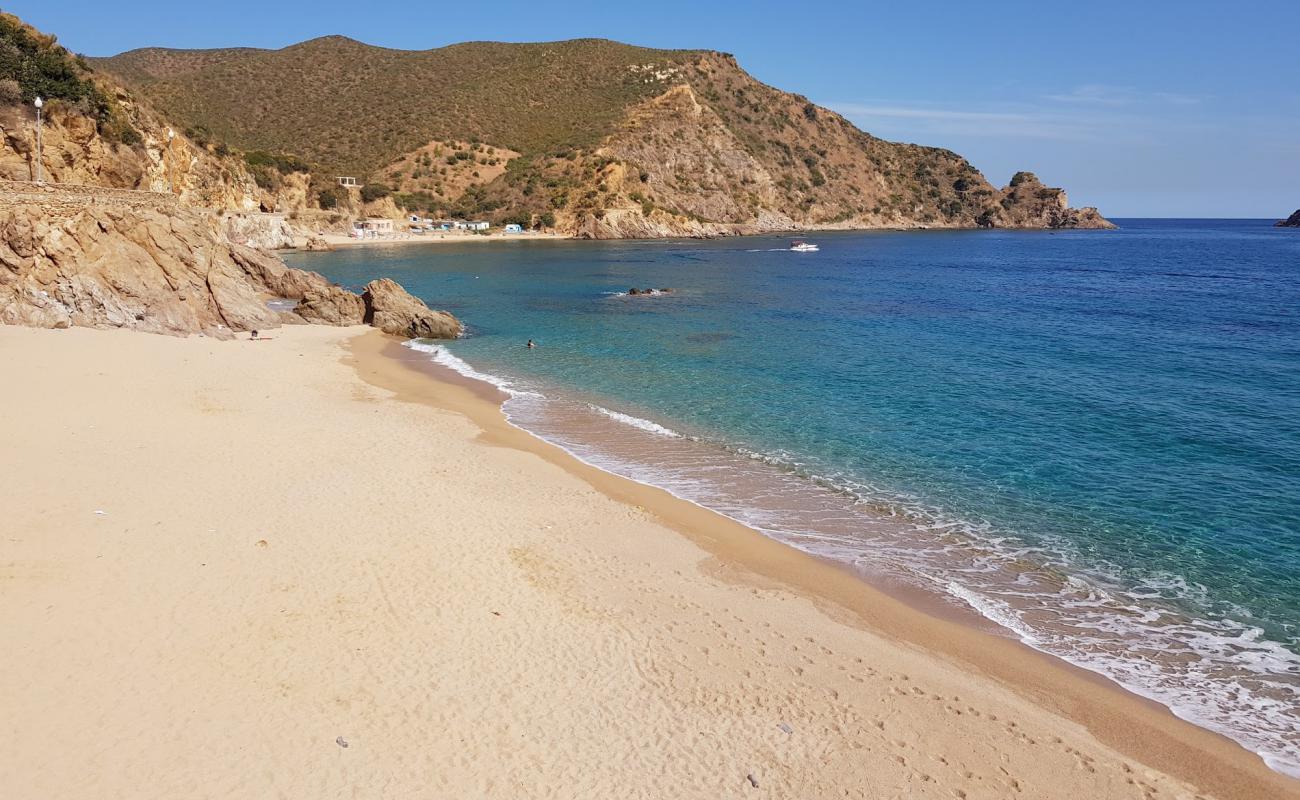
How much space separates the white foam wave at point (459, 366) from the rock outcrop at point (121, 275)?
215cm

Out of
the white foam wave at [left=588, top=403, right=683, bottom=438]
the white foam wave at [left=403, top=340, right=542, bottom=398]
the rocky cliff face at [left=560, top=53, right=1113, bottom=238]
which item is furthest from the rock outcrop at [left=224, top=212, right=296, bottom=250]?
the white foam wave at [left=588, top=403, right=683, bottom=438]

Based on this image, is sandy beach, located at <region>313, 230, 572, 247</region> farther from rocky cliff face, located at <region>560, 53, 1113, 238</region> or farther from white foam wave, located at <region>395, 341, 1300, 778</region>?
white foam wave, located at <region>395, 341, 1300, 778</region>

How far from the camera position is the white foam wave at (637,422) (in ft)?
56.1

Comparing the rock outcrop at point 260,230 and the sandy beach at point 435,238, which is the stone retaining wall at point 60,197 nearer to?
the rock outcrop at point 260,230

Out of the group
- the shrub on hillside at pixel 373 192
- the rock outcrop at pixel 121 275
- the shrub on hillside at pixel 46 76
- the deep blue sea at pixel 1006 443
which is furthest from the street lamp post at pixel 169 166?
the shrub on hillside at pixel 373 192

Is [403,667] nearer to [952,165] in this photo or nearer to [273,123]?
[273,123]

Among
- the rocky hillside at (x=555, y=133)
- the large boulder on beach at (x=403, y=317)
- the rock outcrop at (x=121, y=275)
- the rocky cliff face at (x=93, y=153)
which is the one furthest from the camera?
the rocky hillside at (x=555, y=133)

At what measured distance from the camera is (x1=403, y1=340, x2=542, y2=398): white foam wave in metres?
21.2

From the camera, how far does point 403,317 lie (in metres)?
30.1

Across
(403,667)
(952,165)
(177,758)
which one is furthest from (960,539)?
(952,165)

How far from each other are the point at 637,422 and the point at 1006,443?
776 centimetres

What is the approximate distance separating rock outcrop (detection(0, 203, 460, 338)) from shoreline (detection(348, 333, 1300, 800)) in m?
16.4

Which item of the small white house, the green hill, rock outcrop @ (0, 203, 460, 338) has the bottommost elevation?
rock outcrop @ (0, 203, 460, 338)

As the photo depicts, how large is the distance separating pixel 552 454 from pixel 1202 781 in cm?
1101
